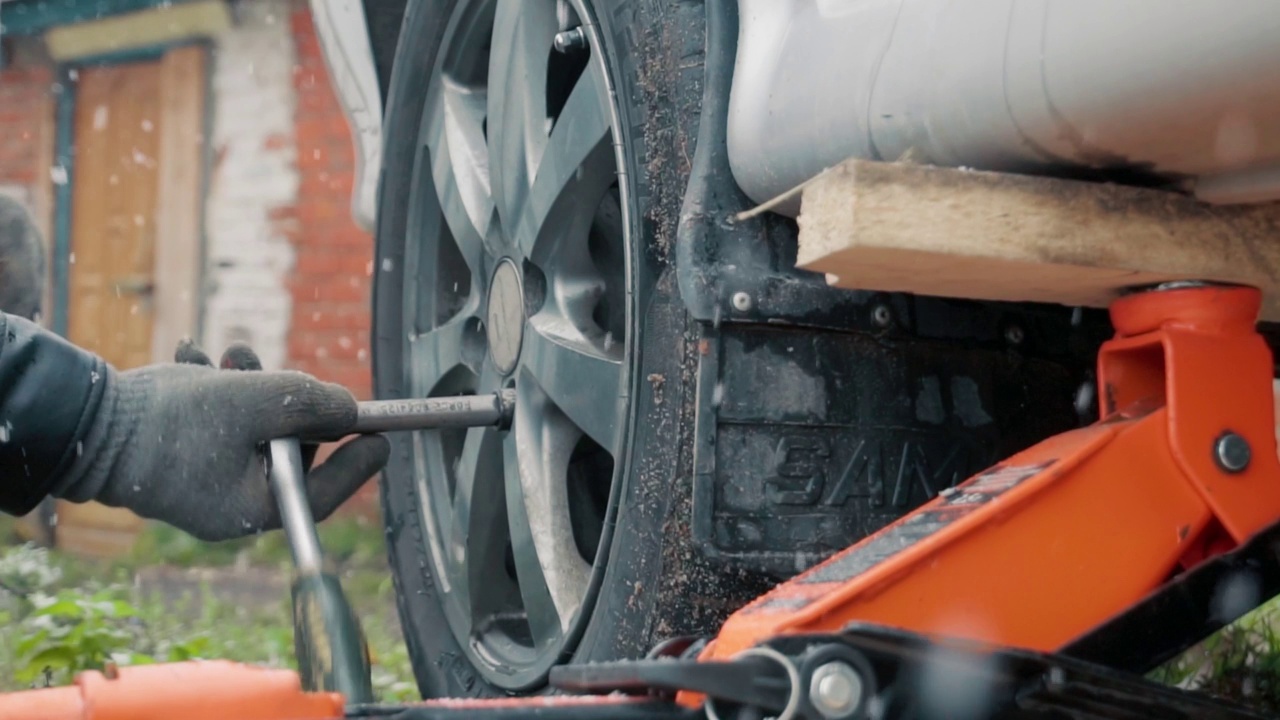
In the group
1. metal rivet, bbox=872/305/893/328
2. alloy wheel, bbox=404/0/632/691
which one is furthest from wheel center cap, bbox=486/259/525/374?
metal rivet, bbox=872/305/893/328

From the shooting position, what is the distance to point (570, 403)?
1.74 m

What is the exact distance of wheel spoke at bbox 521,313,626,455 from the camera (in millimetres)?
1641

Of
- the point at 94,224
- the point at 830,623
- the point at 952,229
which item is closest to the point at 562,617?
the point at 830,623

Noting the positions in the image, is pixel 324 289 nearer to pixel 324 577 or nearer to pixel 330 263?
pixel 330 263

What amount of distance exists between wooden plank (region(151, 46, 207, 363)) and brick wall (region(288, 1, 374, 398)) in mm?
666

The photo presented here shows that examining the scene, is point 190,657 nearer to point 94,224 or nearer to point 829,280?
point 829,280

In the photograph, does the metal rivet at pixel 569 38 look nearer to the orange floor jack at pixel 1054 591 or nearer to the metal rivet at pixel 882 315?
the metal rivet at pixel 882 315

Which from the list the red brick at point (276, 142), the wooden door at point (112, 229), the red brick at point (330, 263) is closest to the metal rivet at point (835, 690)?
the red brick at point (330, 263)

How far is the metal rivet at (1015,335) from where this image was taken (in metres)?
1.41

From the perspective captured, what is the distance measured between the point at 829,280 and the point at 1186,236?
0.93 ft

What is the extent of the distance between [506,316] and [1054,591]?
40.2 inches

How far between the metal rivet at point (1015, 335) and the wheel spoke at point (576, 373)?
42cm

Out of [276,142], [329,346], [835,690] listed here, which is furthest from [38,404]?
[276,142]

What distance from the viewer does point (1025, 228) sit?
3.42 feet
